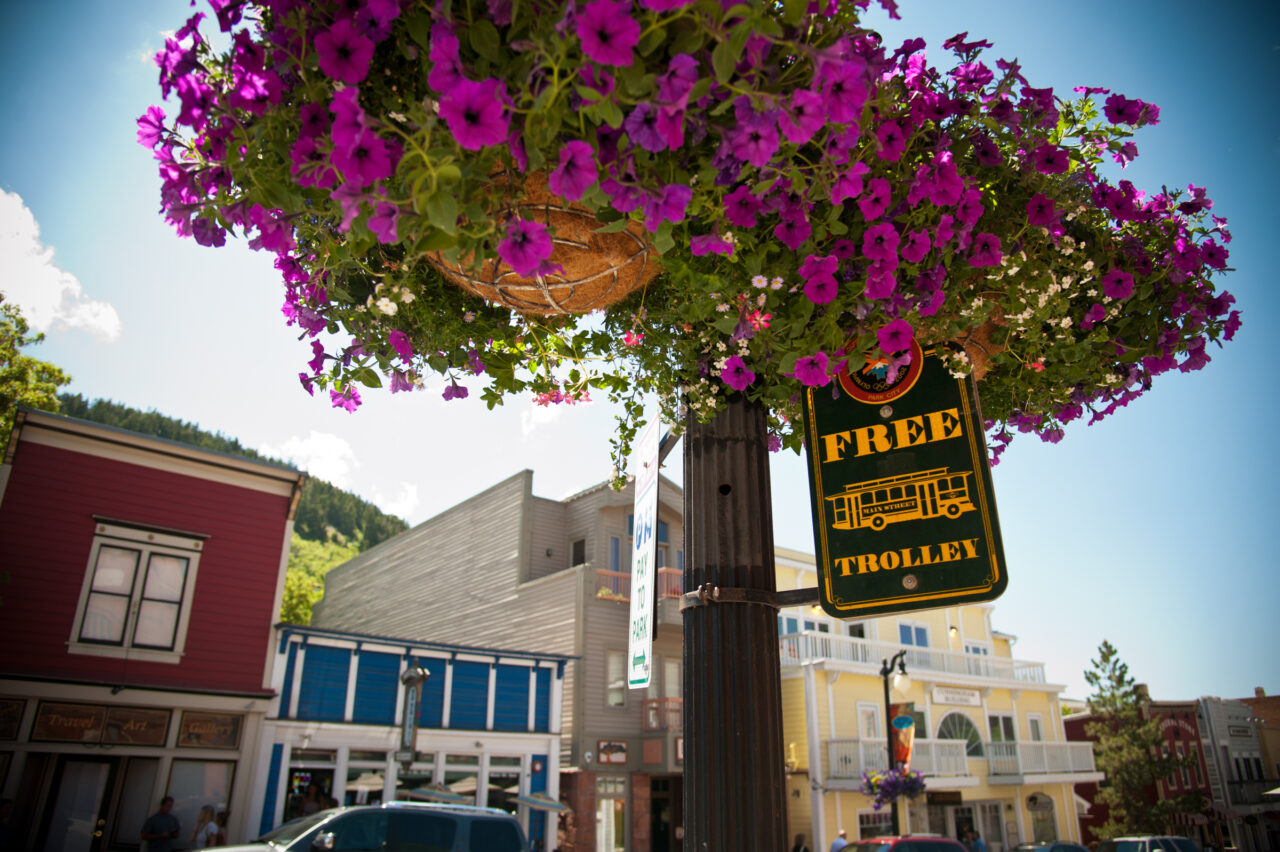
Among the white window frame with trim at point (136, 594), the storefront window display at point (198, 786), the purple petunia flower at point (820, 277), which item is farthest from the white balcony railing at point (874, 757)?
the purple petunia flower at point (820, 277)

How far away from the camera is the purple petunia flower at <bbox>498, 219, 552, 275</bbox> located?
5.08ft

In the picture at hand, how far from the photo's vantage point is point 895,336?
210 centimetres

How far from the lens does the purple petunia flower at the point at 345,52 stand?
4.69ft

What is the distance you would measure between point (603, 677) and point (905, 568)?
2023 centimetres

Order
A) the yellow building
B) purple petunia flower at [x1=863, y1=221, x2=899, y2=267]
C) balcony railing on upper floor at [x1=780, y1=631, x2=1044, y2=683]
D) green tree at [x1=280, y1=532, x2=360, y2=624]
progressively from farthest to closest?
green tree at [x1=280, y1=532, x2=360, y2=624], balcony railing on upper floor at [x1=780, y1=631, x2=1044, y2=683], the yellow building, purple petunia flower at [x1=863, y1=221, x2=899, y2=267]

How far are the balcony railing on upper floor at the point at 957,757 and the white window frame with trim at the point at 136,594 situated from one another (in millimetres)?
16788

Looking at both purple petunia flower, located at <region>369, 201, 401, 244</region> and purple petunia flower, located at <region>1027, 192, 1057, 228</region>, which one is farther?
purple petunia flower, located at <region>1027, 192, 1057, 228</region>

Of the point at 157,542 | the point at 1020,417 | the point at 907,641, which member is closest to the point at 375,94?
the point at 1020,417

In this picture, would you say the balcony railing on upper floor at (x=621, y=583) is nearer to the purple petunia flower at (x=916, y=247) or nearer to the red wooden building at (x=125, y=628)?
the red wooden building at (x=125, y=628)

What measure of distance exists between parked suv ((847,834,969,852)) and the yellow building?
255 inches

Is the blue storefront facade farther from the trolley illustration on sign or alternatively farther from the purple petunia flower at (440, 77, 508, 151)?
the purple petunia flower at (440, 77, 508, 151)

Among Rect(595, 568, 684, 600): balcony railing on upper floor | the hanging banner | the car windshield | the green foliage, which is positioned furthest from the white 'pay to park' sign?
the green foliage

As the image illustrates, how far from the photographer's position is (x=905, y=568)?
2314 millimetres

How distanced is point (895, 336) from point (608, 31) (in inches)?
46.2
